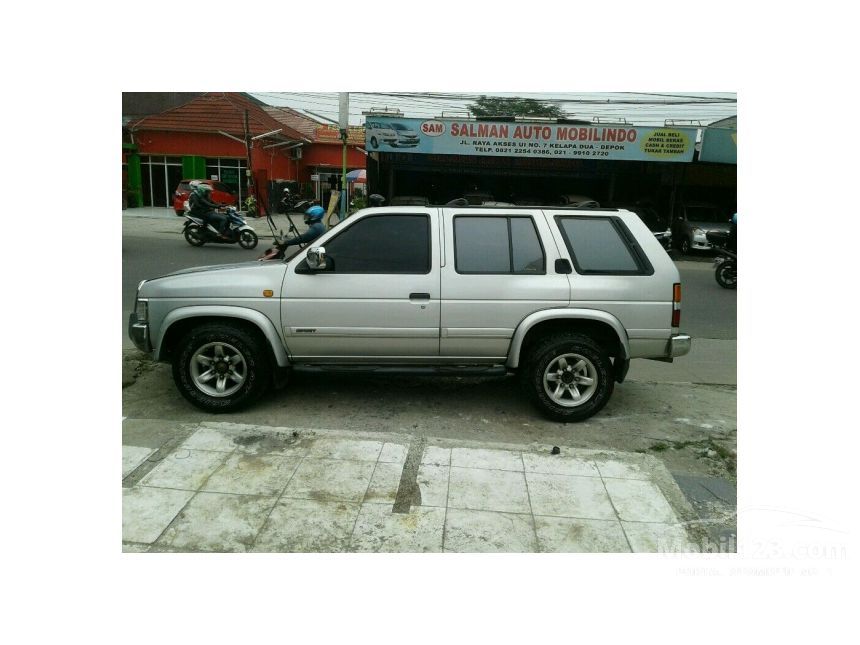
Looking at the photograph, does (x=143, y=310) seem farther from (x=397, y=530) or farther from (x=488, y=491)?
(x=488, y=491)

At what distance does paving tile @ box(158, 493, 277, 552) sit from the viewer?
10.4ft

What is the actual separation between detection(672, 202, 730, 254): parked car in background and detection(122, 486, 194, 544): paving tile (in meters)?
16.1

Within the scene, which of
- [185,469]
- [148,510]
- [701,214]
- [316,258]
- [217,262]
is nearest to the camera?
[148,510]

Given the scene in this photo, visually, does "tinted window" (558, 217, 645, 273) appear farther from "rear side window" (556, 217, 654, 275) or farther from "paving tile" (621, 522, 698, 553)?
"paving tile" (621, 522, 698, 553)

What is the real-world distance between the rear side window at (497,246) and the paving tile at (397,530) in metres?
1.91

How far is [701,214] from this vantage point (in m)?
18.3

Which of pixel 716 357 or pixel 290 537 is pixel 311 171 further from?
pixel 290 537

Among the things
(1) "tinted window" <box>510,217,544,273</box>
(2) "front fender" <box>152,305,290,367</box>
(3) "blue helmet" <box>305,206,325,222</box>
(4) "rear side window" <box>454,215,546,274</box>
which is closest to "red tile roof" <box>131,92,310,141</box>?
(3) "blue helmet" <box>305,206,325,222</box>

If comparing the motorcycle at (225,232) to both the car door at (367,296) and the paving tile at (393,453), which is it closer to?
the car door at (367,296)

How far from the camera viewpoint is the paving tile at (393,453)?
4.06m

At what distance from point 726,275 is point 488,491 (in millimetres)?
10726

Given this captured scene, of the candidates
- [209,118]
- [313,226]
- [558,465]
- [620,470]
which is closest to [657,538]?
[620,470]

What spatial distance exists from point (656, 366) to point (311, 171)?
2260 centimetres

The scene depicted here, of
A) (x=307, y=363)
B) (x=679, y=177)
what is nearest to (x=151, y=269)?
(x=307, y=363)
